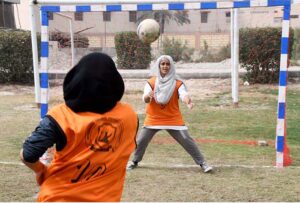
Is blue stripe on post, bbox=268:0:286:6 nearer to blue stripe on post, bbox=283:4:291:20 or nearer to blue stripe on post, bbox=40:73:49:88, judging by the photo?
blue stripe on post, bbox=283:4:291:20

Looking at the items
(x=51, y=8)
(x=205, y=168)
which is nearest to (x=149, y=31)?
(x=51, y=8)

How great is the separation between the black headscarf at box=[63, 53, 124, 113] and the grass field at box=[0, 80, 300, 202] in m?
2.94

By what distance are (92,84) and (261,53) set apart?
13704mm

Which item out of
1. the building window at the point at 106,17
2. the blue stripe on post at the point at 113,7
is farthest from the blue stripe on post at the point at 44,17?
the building window at the point at 106,17

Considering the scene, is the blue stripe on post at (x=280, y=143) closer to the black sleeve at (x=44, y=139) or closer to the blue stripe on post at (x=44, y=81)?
the blue stripe on post at (x=44, y=81)

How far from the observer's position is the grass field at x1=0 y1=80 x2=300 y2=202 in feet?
17.8

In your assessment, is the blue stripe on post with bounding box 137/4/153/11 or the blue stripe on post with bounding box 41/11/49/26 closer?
the blue stripe on post with bounding box 137/4/153/11

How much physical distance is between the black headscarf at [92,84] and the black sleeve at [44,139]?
130 mm

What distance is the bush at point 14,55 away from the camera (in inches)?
625

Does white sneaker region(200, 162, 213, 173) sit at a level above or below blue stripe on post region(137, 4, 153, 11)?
below

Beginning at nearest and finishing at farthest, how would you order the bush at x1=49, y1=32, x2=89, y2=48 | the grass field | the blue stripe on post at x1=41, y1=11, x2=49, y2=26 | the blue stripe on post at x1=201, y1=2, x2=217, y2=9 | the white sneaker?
1. the grass field
2. the white sneaker
3. the blue stripe on post at x1=201, y1=2, x2=217, y2=9
4. the blue stripe on post at x1=41, y1=11, x2=49, y2=26
5. the bush at x1=49, y1=32, x2=89, y2=48

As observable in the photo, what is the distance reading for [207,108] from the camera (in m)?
11.7

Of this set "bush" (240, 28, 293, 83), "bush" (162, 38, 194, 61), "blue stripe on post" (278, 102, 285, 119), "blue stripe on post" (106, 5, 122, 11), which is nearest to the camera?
"blue stripe on post" (278, 102, 285, 119)

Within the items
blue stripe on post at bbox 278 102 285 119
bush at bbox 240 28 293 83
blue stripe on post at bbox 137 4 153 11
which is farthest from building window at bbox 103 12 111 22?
blue stripe on post at bbox 278 102 285 119
